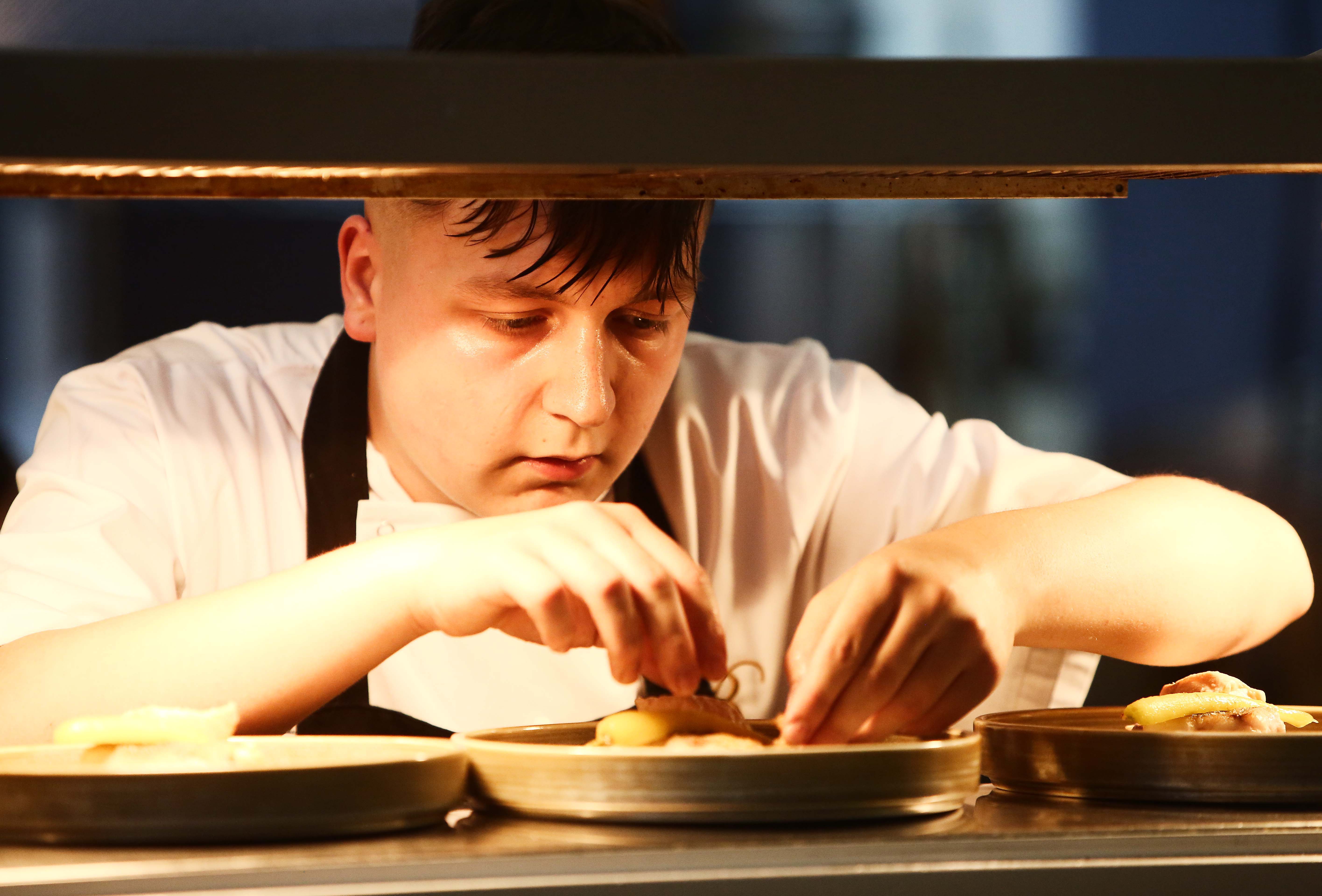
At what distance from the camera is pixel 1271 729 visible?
74cm

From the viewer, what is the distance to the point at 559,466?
1.16 m

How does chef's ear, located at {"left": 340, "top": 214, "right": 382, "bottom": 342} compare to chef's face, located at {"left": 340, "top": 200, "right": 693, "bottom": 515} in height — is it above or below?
above

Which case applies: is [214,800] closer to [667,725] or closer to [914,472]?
[667,725]

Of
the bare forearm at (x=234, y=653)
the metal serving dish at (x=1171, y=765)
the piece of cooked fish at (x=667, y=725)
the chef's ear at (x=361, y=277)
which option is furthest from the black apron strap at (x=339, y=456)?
the metal serving dish at (x=1171, y=765)

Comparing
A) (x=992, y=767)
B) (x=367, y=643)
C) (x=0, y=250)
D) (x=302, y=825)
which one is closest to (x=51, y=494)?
(x=0, y=250)

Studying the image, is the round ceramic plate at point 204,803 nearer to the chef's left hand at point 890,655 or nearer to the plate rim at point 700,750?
the plate rim at point 700,750

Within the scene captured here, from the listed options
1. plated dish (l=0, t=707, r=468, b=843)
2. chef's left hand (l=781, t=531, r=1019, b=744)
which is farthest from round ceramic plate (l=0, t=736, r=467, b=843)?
chef's left hand (l=781, t=531, r=1019, b=744)

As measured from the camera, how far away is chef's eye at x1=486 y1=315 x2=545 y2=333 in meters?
1.09

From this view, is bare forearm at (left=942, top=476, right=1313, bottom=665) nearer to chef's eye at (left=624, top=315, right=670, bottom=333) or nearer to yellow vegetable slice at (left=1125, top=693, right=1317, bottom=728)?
yellow vegetable slice at (left=1125, top=693, right=1317, bottom=728)

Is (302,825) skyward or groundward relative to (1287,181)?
groundward

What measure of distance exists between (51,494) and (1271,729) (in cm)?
113

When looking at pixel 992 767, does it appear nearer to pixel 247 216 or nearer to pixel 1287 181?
pixel 247 216

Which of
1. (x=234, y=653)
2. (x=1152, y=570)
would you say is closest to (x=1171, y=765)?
(x=1152, y=570)

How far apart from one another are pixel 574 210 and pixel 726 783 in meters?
0.67
